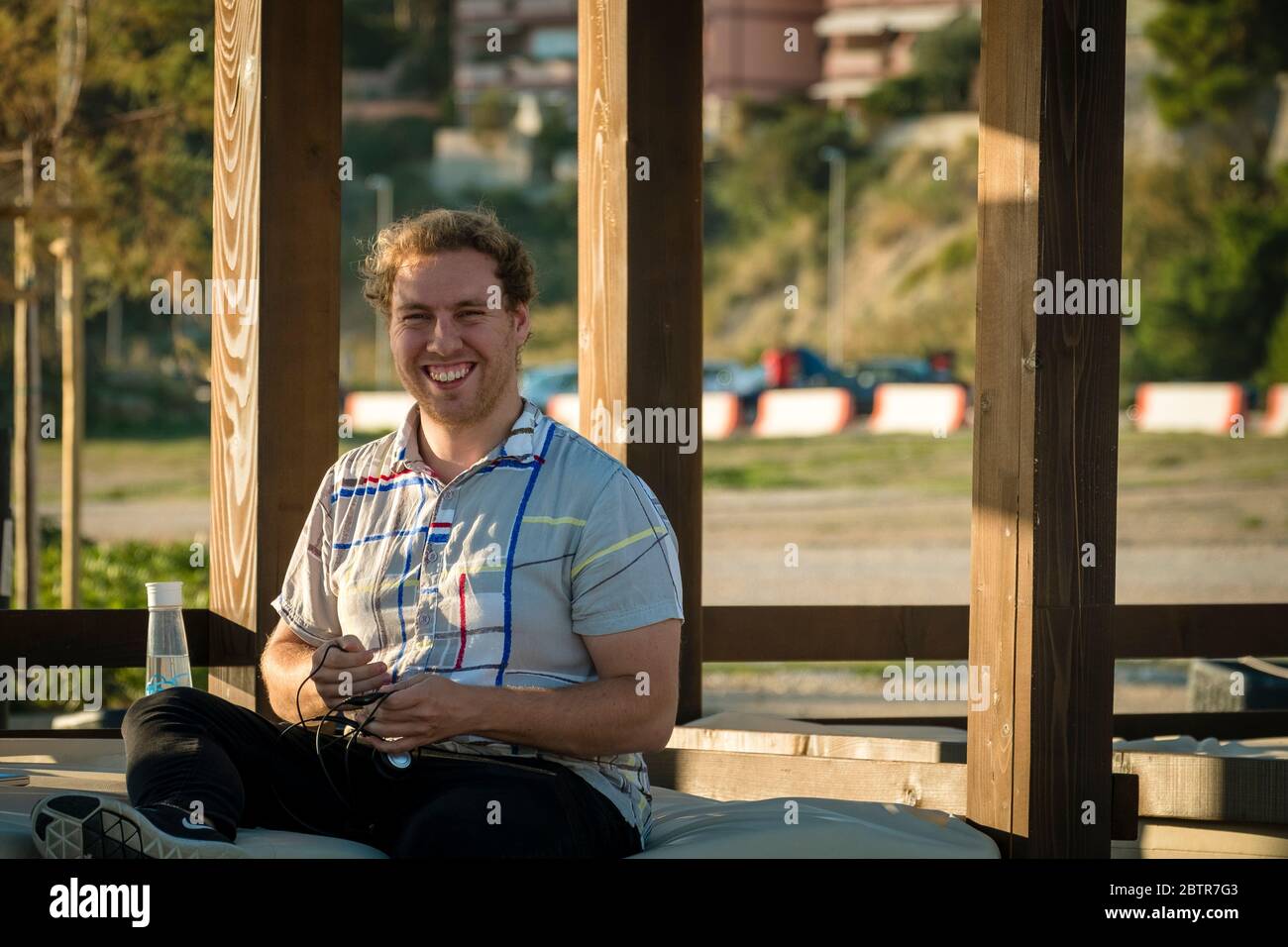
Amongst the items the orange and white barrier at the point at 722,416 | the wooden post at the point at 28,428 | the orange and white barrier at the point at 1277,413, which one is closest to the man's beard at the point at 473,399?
the wooden post at the point at 28,428

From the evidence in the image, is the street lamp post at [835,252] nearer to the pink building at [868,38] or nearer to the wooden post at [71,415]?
the pink building at [868,38]

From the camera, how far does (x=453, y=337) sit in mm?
3441

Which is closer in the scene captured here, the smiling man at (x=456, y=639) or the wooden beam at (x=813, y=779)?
the smiling man at (x=456, y=639)

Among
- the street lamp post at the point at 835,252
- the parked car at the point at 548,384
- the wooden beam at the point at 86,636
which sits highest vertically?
the street lamp post at the point at 835,252

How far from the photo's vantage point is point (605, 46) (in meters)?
4.45

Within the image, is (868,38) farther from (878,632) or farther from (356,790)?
(356,790)

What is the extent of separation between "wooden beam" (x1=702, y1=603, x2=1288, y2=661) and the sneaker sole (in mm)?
2347

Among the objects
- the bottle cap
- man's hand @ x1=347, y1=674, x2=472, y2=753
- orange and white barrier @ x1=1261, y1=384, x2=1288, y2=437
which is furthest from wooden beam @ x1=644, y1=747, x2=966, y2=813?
orange and white barrier @ x1=1261, y1=384, x2=1288, y2=437

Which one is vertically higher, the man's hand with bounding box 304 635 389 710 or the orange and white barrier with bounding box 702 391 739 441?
the orange and white barrier with bounding box 702 391 739 441

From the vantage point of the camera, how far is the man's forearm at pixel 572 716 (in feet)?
10.5

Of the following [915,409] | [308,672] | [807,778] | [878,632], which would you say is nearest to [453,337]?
→ [308,672]

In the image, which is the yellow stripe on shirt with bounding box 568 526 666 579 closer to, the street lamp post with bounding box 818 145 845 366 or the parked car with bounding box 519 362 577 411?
the parked car with bounding box 519 362 577 411

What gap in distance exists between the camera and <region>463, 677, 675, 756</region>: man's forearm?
3193mm

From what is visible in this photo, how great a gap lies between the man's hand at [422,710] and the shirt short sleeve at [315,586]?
414 millimetres
